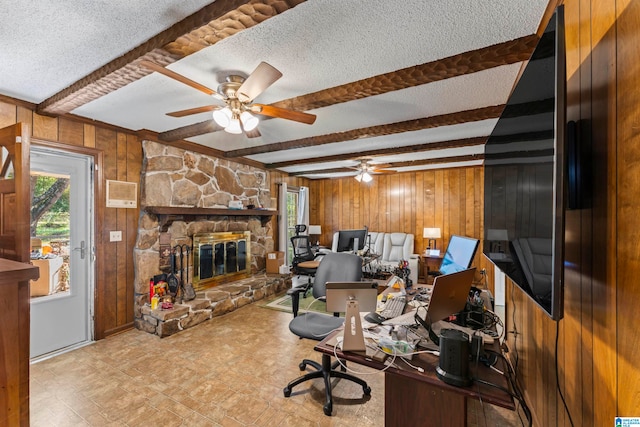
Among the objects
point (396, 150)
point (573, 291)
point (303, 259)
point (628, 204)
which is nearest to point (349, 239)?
point (303, 259)

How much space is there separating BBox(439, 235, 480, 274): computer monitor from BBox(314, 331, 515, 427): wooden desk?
2.75 feet

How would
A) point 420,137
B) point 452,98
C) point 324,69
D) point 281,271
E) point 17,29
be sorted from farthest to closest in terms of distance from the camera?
1. point 281,271
2. point 420,137
3. point 452,98
4. point 324,69
5. point 17,29

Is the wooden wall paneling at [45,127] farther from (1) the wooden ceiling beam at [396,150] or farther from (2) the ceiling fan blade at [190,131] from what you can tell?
(1) the wooden ceiling beam at [396,150]

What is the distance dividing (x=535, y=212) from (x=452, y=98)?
1920 millimetres

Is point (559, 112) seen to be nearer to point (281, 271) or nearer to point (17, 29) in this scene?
point (17, 29)

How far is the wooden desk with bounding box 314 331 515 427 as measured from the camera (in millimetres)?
1175

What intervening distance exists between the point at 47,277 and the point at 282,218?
3780mm

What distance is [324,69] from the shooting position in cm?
197

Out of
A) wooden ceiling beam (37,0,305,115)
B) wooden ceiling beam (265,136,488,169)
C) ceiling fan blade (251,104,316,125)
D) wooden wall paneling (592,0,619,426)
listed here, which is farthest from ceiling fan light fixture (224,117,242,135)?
wooden ceiling beam (265,136,488,169)

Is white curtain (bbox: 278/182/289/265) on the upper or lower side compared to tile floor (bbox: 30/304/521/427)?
upper

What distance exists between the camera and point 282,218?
5977 millimetres

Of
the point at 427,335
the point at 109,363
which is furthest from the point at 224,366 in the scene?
the point at 427,335

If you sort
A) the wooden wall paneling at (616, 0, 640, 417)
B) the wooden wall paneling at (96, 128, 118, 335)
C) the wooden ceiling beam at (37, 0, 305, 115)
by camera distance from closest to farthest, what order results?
the wooden wall paneling at (616, 0, 640, 417), the wooden ceiling beam at (37, 0, 305, 115), the wooden wall paneling at (96, 128, 118, 335)

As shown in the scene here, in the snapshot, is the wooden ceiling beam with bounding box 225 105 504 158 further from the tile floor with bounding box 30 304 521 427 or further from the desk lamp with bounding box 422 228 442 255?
the desk lamp with bounding box 422 228 442 255
